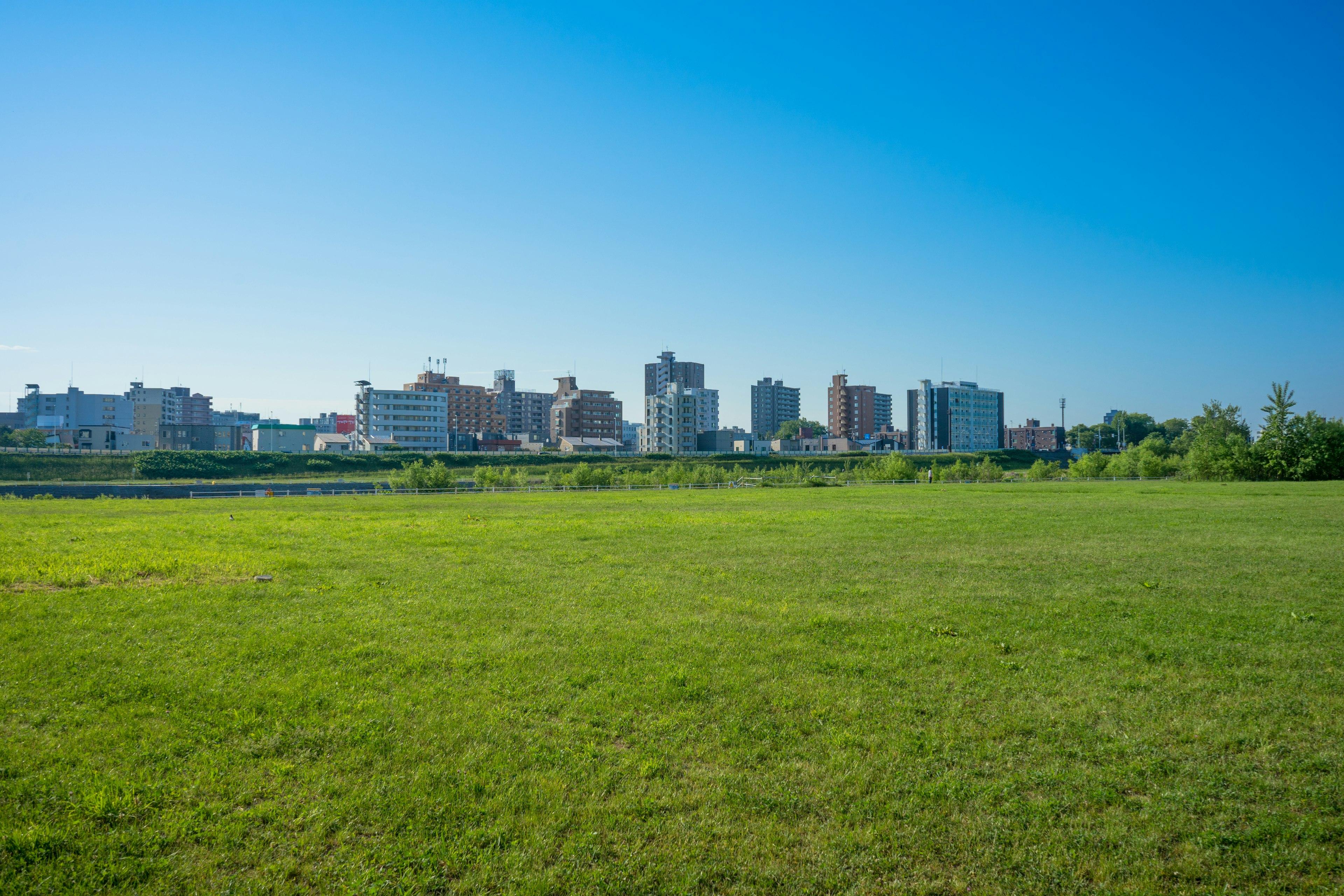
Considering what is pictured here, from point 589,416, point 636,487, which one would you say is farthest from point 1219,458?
point 589,416

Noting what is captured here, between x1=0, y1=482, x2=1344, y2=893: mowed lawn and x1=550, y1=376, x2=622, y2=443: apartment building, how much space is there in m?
169

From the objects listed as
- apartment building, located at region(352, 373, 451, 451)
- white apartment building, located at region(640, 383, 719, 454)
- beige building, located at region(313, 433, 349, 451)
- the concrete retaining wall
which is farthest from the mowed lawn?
beige building, located at region(313, 433, 349, 451)

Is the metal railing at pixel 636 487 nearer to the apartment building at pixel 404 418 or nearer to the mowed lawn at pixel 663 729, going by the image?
the mowed lawn at pixel 663 729

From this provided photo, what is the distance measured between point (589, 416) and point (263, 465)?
88.0 meters

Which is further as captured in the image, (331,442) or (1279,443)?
(331,442)

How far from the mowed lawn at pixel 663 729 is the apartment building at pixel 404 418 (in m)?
144

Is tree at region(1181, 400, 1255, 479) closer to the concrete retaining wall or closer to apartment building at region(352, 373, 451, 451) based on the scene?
the concrete retaining wall

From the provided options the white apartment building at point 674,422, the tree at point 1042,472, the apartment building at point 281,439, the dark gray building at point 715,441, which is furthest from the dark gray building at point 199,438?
the tree at point 1042,472

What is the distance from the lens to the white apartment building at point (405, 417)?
15538 cm

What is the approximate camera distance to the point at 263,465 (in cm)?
11319

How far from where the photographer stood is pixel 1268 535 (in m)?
24.9

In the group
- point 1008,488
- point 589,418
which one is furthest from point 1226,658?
point 589,418

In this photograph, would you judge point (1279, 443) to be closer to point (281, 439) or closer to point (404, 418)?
point (404, 418)

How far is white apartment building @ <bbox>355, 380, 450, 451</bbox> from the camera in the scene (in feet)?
510
